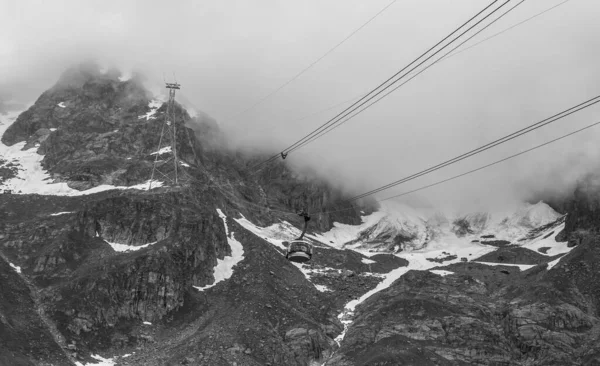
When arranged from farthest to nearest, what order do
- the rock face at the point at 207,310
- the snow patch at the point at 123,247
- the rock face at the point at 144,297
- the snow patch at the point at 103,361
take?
the snow patch at the point at 123,247, the rock face at the point at 207,310, the rock face at the point at 144,297, the snow patch at the point at 103,361

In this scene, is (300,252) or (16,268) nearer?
(300,252)

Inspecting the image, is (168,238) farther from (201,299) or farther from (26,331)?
(26,331)

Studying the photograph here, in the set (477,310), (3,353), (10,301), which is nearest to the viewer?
(3,353)

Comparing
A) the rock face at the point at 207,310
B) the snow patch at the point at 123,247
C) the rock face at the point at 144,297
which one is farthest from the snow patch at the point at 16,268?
the snow patch at the point at 123,247

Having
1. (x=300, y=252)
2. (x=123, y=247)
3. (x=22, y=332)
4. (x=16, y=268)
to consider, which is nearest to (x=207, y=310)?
(x=123, y=247)

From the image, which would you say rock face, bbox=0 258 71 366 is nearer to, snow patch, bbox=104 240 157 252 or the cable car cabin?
snow patch, bbox=104 240 157 252

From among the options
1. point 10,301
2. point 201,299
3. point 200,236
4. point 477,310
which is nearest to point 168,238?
point 200,236

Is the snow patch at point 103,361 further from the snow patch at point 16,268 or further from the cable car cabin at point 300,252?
the cable car cabin at point 300,252

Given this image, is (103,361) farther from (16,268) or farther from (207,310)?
(16,268)
